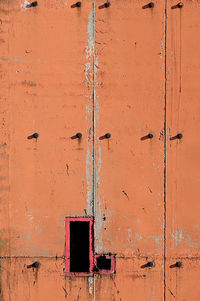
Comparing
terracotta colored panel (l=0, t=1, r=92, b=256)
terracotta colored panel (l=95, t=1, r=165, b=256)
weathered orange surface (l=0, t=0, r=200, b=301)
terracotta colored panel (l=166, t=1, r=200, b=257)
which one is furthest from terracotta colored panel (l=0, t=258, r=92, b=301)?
terracotta colored panel (l=166, t=1, r=200, b=257)

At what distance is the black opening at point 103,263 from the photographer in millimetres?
3186

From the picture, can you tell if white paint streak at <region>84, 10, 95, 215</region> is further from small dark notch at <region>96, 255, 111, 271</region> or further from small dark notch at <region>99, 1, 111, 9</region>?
small dark notch at <region>96, 255, 111, 271</region>

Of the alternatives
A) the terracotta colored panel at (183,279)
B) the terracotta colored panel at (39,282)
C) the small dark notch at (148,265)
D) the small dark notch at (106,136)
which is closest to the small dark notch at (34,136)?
the small dark notch at (106,136)

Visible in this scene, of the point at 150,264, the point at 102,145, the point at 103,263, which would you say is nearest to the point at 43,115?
the point at 102,145

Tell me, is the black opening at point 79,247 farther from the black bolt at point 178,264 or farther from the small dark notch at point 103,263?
the black bolt at point 178,264

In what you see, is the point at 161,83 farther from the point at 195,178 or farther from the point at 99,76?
the point at 195,178

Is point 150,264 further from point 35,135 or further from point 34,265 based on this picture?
point 35,135

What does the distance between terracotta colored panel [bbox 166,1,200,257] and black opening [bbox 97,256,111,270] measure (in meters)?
0.65

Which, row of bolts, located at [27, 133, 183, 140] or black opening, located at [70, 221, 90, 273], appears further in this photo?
black opening, located at [70, 221, 90, 273]

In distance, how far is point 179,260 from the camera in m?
3.16

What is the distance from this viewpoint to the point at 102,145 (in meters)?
3.16

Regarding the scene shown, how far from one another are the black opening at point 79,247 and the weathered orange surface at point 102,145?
0.14m

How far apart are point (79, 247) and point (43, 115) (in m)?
1.37

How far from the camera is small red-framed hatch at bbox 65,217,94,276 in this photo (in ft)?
10.4
